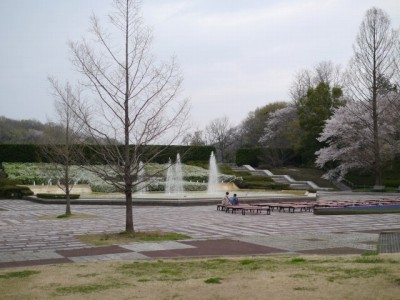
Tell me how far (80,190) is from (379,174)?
2401 cm

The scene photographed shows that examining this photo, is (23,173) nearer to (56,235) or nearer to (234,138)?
(56,235)

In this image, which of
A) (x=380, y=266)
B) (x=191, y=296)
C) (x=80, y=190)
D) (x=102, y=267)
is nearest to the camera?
(x=191, y=296)

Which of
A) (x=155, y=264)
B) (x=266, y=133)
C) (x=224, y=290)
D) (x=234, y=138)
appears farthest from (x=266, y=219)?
(x=234, y=138)

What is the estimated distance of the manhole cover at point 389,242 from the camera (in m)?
10.7

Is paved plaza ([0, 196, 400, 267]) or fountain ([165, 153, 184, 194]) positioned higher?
fountain ([165, 153, 184, 194])

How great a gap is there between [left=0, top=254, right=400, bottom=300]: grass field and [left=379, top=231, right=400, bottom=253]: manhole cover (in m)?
2.04

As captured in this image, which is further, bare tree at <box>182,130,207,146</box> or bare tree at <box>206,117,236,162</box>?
bare tree at <box>206,117,236,162</box>

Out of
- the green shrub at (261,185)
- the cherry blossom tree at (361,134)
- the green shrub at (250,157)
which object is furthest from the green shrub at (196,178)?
the green shrub at (250,157)

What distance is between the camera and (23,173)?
42656 millimetres

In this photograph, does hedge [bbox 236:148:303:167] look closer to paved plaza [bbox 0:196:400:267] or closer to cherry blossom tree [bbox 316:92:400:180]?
cherry blossom tree [bbox 316:92:400:180]

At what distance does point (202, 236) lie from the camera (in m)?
13.9

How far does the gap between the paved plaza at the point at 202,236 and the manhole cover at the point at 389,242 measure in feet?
0.66

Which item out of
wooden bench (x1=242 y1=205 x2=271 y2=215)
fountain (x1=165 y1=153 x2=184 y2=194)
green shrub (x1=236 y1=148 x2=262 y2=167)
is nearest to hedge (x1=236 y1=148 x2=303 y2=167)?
green shrub (x1=236 y1=148 x2=262 y2=167)

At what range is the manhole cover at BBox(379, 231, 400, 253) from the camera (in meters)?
10.7
